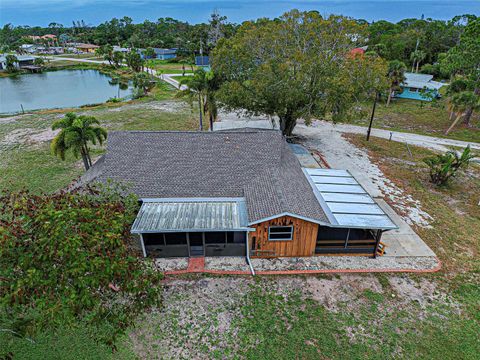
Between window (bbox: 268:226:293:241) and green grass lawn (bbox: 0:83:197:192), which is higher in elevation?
window (bbox: 268:226:293:241)

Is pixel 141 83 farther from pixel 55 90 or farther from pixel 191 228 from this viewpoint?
pixel 191 228

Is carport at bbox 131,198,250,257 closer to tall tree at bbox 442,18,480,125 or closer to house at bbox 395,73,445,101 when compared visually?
tall tree at bbox 442,18,480,125

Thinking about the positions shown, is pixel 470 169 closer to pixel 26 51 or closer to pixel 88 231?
pixel 88 231

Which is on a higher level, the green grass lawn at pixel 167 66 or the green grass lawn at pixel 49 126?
the green grass lawn at pixel 167 66

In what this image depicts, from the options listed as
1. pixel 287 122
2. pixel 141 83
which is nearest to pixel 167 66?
pixel 141 83

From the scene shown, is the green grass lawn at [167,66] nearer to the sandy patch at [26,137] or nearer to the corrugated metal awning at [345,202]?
the sandy patch at [26,137]

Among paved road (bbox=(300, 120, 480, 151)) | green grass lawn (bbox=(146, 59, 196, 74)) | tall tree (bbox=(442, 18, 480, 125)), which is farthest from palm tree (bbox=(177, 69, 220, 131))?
green grass lawn (bbox=(146, 59, 196, 74))

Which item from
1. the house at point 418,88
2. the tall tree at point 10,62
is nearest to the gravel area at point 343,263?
the house at point 418,88

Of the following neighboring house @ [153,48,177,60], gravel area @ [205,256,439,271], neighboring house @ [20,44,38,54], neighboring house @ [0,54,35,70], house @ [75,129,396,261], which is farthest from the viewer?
neighboring house @ [20,44,38,54]
